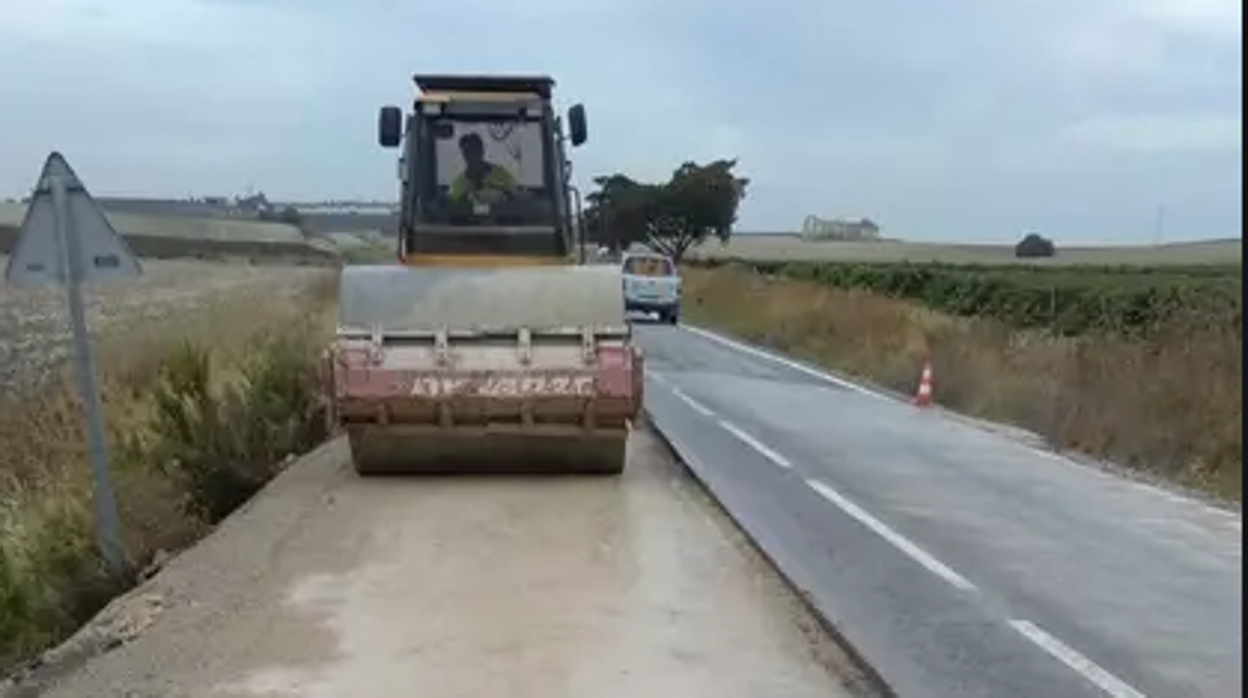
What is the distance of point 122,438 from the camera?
16438mm

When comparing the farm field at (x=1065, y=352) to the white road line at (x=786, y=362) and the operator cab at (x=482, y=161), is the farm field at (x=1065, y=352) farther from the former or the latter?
the operator cab at (x=482, y=161)

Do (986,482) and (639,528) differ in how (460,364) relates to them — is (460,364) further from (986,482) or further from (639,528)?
(986,482)

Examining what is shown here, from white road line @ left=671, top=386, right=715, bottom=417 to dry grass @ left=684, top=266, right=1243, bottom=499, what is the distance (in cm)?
387

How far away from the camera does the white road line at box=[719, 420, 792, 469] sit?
54.7 ft

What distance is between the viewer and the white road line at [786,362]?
27.5 meters

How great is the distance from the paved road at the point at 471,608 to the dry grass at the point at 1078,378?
8.90 ft

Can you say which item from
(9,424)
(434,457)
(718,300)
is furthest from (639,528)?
(718,300)

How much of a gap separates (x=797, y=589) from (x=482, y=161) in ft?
25.1

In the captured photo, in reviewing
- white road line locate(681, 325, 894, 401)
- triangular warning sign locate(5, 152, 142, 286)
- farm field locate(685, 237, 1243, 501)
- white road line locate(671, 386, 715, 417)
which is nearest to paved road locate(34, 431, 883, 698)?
triangular warning sign locate(5, 152, 142, 286)

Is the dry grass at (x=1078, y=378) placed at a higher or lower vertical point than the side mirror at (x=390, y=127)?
lower

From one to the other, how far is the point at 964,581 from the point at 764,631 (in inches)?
84.2

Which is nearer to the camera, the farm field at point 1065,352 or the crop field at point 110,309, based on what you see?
the farm field at point 1065,352

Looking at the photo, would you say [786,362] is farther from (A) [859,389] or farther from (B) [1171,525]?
(B) [1171,525]

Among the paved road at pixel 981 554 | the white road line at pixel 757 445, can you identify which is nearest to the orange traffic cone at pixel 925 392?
the paved road at pixel 981 554
